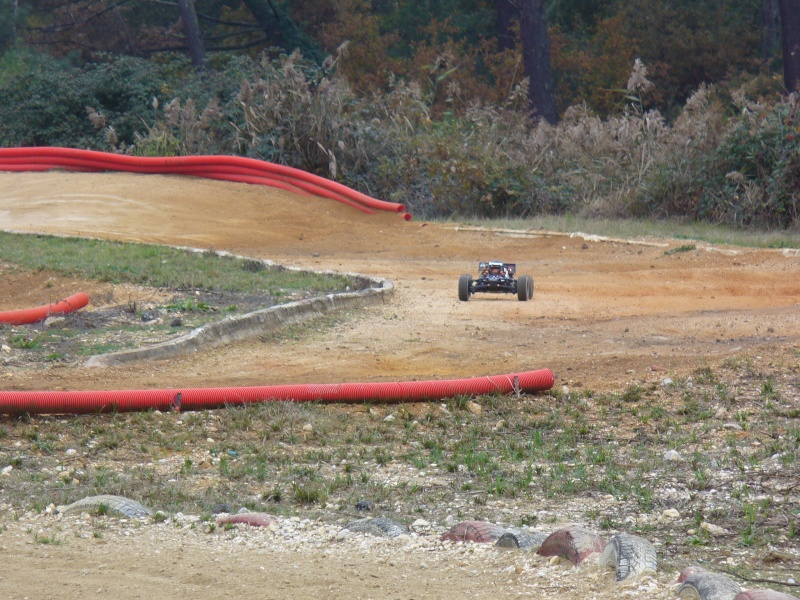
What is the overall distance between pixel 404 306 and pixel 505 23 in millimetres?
27358

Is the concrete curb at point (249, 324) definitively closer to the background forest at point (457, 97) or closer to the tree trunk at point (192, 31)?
the background forest at point (457, 97)

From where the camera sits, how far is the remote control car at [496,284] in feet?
38.2

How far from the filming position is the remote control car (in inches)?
458

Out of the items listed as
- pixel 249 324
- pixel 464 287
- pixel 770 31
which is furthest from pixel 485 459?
pixel 770 31

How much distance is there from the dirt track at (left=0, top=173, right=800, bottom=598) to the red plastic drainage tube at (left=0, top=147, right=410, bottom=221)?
0.38 m

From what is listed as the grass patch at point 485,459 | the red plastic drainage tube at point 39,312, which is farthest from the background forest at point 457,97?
the grass patch at point 485,459

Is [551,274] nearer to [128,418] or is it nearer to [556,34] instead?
[128,418]

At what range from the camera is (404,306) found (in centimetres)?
1144

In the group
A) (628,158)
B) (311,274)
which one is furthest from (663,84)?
(311,274)

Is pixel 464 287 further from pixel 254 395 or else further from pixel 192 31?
pixel 192 31

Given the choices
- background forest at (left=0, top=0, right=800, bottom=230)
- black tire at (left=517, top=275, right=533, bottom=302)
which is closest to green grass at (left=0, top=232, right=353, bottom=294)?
black tire at (left=517, top=275, right=533, bottom=302)

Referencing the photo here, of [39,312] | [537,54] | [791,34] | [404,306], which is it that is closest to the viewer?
[39,312]

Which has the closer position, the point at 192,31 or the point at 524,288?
the point at 524,288

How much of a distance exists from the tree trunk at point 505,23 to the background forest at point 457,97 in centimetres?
8
